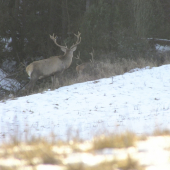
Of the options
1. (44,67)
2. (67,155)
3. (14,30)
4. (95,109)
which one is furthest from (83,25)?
(67,155)

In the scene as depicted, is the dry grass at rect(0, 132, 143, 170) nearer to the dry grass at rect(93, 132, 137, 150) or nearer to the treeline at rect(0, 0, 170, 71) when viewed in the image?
the dry grass at rect(93, 132, 137, 150)

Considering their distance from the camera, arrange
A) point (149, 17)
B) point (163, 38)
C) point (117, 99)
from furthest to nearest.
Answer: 1. point (163, 38)
2. point (149, 17)
3. point (117, 99)

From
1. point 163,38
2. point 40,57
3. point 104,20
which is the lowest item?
point 40,57

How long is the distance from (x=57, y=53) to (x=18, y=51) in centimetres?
270

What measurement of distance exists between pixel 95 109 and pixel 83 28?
11.1 metres

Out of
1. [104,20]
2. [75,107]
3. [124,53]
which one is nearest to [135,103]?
[75,107]

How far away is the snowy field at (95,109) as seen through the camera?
6.13 metres

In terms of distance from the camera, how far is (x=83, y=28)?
18375 millimetres

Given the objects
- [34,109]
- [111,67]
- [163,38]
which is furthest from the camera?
[163,38]

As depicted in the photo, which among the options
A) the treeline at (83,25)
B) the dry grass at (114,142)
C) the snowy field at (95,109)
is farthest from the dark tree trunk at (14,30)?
the dry grass at (114,142)

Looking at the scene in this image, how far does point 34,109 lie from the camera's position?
7.99 m

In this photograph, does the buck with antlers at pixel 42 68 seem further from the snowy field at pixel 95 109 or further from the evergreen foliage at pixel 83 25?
the evergreen foliage at pixel 83 25

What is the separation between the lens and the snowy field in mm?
6129

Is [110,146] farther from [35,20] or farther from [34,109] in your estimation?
[35,20]
